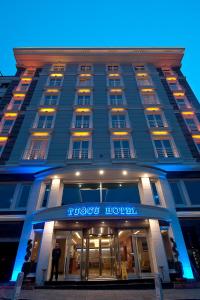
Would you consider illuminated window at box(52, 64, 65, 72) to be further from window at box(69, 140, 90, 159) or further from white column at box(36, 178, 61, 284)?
white column at box(36, 178, 61, 284)

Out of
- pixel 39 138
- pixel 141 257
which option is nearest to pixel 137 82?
pixel 39 138

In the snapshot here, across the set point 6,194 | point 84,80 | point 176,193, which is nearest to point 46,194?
point 6,194

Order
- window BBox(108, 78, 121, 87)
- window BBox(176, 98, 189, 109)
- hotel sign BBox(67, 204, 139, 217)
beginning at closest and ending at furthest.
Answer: hotel sign BBox(67, 204, 139, 217)
window BBox(176, 98, 189, 109)
window BBox(108, 78, 121, 87)

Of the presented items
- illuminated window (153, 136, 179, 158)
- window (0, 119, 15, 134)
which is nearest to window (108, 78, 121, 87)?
illuminated window (153, 136, 179, 158)

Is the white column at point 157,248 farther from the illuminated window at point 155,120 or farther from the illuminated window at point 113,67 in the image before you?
the illuminated window at point 113,67

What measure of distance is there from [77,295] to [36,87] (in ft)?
75.5

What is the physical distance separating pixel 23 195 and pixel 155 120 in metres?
14.3

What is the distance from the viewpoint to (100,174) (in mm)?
15102

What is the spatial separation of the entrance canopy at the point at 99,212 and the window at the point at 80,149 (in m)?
6.17

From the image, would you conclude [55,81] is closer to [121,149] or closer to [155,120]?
[155,120]

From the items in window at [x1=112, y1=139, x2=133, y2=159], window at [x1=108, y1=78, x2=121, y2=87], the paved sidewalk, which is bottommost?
the paved sidewalk

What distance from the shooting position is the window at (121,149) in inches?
714

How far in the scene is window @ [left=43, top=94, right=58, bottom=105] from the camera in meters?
23.4

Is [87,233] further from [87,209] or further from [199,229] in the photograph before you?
[199,229]
